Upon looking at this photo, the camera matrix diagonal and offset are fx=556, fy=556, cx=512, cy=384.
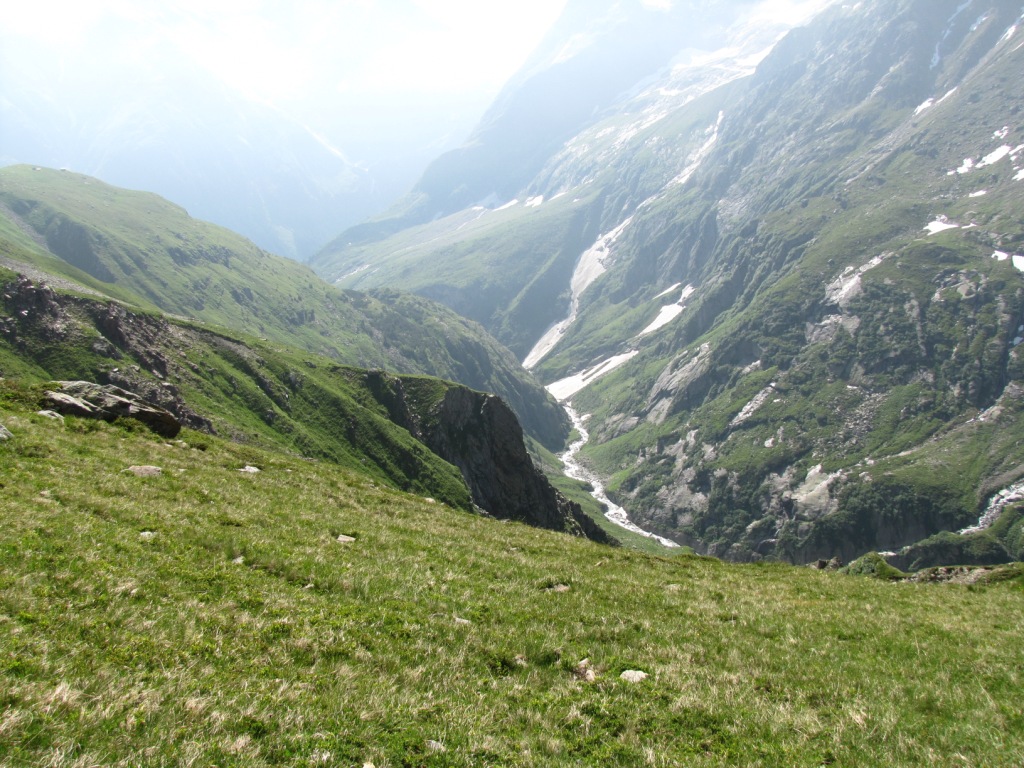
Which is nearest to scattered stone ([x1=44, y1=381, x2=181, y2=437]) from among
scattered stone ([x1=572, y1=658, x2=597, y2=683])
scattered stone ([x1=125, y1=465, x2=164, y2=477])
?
scattered stone ([x1=125, y1=465, x2=164, y2=477])

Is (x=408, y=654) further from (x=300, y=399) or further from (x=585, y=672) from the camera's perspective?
(x=300, y=399)

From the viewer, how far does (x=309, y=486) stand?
101 feet

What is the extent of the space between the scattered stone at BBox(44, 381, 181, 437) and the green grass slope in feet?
28.6

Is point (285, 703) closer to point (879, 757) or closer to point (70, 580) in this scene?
point (70, 580)

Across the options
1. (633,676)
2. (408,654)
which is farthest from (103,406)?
(633,676)

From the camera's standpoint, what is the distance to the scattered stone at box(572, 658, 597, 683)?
11981mm

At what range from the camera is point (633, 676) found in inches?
482

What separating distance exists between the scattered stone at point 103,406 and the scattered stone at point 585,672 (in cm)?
3024

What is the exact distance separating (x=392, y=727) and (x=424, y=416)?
123486mm

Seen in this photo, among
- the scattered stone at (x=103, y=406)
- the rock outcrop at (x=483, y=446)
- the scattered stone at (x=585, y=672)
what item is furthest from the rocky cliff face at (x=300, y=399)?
the scattered stone at (x=585, y=672)

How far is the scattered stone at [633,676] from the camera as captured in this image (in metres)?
12.0

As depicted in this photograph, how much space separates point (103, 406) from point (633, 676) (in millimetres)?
33217

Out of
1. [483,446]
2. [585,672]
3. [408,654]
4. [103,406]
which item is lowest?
[483,446]

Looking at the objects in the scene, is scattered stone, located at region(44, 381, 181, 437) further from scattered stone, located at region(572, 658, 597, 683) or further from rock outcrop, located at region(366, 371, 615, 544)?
rock outcrop, located at region(366, 371, 615, 544)
